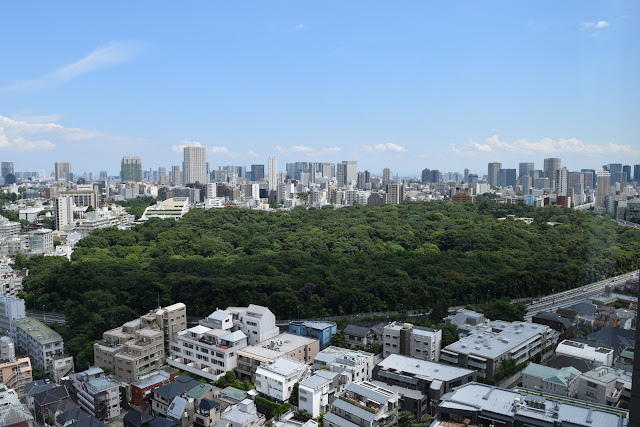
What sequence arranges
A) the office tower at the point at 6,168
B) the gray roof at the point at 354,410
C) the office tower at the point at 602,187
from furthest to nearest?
the office tower at the point at 6,168
the office tower at the point at 602,187
the gray roof at the point at 354,410

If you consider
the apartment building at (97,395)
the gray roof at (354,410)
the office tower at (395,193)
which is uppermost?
the office tower at (395,193)

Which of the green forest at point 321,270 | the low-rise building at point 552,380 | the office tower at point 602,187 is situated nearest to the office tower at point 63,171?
the green forest at point 321,270

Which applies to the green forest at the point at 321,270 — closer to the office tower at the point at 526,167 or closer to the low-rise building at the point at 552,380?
the low-rise building at the point at 552,380

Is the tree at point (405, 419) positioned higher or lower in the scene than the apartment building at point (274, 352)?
lower

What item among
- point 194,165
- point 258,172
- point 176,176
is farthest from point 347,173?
point 176,176

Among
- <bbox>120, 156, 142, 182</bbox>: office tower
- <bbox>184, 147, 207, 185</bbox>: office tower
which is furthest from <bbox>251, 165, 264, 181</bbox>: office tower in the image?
<bbox>120, 156, 142, 182</bbox>: office tower

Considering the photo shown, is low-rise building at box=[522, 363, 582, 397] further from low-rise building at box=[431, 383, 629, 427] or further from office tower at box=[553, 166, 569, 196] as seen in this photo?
office tower at box=[553, 166, 569, 196]

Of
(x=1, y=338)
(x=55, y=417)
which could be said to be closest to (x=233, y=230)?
(x=1, y=338)

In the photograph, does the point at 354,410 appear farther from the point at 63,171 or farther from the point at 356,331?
the point at 63,171
